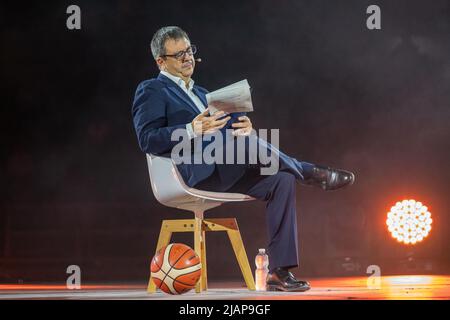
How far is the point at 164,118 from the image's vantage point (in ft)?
9.66

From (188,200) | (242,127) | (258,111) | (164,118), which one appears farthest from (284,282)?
(258,111)

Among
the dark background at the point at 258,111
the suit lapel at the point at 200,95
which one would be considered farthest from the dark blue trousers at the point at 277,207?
the dark background at the point at 258,111

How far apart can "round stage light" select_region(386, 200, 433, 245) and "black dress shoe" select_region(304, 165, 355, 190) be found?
68.7 inches

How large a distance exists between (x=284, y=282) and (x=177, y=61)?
1.11 m

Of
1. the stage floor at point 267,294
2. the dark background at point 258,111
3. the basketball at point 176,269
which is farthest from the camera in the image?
the dark background at point 258,111

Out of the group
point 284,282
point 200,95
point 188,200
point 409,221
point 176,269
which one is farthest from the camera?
point 409,221

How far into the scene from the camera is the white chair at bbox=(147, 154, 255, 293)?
2.86m

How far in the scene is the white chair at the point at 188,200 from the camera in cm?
286

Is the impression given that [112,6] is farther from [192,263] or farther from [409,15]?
[192,263]

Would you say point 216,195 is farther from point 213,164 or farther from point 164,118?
point 164,118

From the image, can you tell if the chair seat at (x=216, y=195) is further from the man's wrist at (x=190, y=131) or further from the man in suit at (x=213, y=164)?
the man's wrist at (x=190, y=131)

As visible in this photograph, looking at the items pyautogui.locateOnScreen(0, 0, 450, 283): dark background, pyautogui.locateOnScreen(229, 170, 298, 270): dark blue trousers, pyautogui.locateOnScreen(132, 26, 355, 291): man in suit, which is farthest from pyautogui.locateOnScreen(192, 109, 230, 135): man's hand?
pyautogui.locateOnScreen(0, 0, 450, 283): dark background
